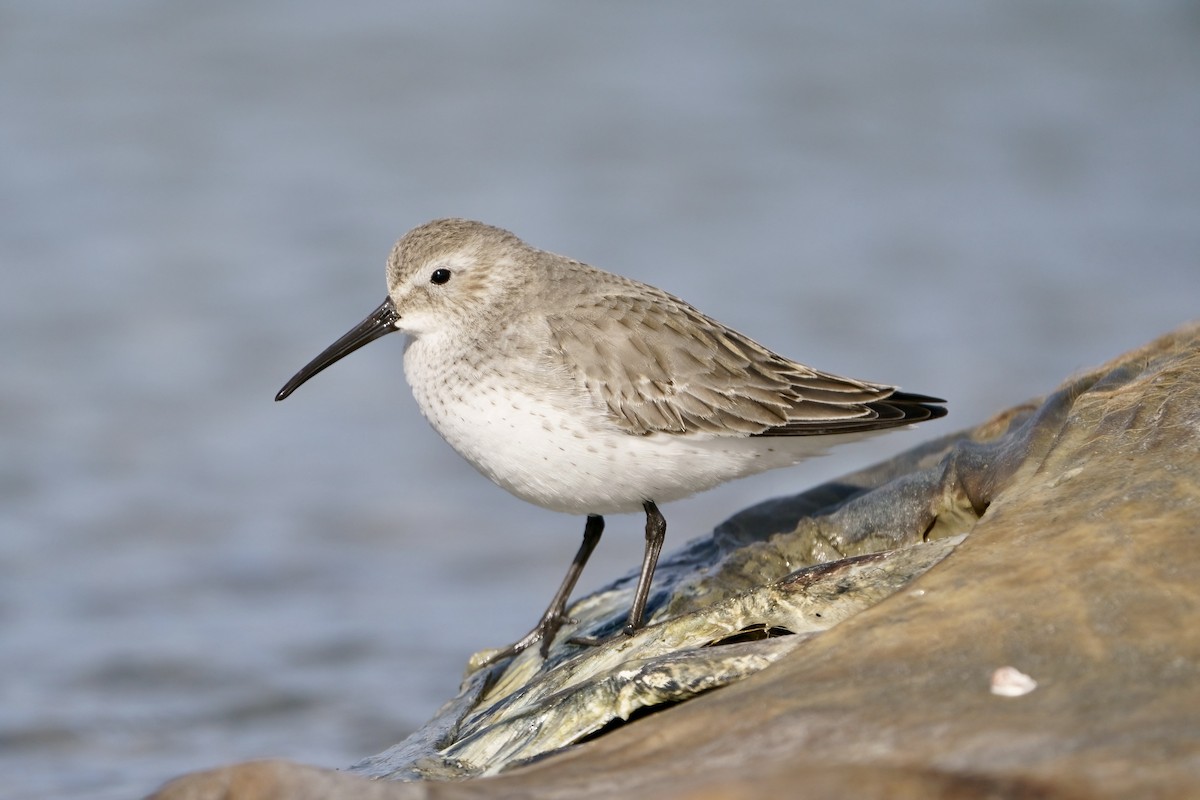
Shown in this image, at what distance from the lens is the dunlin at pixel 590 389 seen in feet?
17.9

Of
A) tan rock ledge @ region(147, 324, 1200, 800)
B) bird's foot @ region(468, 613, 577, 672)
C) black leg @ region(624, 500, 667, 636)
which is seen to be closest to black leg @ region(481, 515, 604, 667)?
bird's foot @ region(468, 613, 577, 672)

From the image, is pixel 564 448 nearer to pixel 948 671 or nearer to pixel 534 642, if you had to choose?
pixel 534 642

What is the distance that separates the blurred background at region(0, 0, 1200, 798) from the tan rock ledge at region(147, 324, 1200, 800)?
120 inches

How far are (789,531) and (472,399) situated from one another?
1425 millimetres

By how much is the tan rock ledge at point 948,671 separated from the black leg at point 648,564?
0.37m

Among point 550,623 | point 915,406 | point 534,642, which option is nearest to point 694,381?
point 915,406

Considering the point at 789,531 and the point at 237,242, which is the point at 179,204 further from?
the point at 789,531

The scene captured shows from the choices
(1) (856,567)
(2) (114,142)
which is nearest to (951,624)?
(1) (856,567)

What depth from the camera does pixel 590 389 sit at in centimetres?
A: 552

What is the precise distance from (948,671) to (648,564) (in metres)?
2.23

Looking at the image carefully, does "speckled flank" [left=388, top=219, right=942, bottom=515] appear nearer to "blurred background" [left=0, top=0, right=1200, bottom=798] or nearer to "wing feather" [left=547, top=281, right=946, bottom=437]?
"wing feather" [left=547, top=281, right=946, bottom=437]

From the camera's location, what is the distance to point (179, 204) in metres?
13.1

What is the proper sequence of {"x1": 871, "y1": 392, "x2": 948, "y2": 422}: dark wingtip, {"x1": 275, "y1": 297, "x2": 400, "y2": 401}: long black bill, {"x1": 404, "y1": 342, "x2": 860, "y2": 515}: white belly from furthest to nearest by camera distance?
{"x1": 275, "y1": 297, "x2": 400, "y2": 401}: long black bill < {"x1": 871, "y1": 392, "x2": 948, "y2": 422}: dark wingtip < {"x1": 404, "y1": 342, "x2": 860, "y2": 515}: white belly

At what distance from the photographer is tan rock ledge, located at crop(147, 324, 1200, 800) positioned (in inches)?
121
